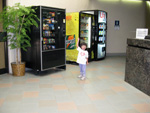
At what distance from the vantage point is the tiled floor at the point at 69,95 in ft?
10.5

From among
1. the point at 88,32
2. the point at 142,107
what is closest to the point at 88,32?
the point at 88,32

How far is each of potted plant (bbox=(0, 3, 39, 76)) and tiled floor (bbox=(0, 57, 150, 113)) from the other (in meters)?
0.41

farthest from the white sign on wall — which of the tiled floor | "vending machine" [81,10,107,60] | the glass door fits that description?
"vending machine" [81,10,107,60]

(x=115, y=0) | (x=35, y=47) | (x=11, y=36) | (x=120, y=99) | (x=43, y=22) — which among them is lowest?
(x=120, y=99)

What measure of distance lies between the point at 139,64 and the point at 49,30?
2989mm

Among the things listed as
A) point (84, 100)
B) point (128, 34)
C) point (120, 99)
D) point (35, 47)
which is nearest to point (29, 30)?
point (35, 47)

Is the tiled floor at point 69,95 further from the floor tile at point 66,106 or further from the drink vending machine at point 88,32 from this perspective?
the drink vending machine at point 88,32

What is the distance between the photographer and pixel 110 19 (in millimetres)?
9406

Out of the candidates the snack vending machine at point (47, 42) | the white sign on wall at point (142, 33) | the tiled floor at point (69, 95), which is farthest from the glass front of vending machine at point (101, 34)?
the white sign on wall at point (142, 33)

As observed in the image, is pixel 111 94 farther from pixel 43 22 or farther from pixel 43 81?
pixel 43 22

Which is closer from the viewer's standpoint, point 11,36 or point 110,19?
point 11,36

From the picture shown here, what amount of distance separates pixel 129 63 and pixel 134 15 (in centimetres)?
597

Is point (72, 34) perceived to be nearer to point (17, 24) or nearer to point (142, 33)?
point (17, 24)

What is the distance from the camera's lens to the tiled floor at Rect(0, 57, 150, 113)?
3.21 meters
